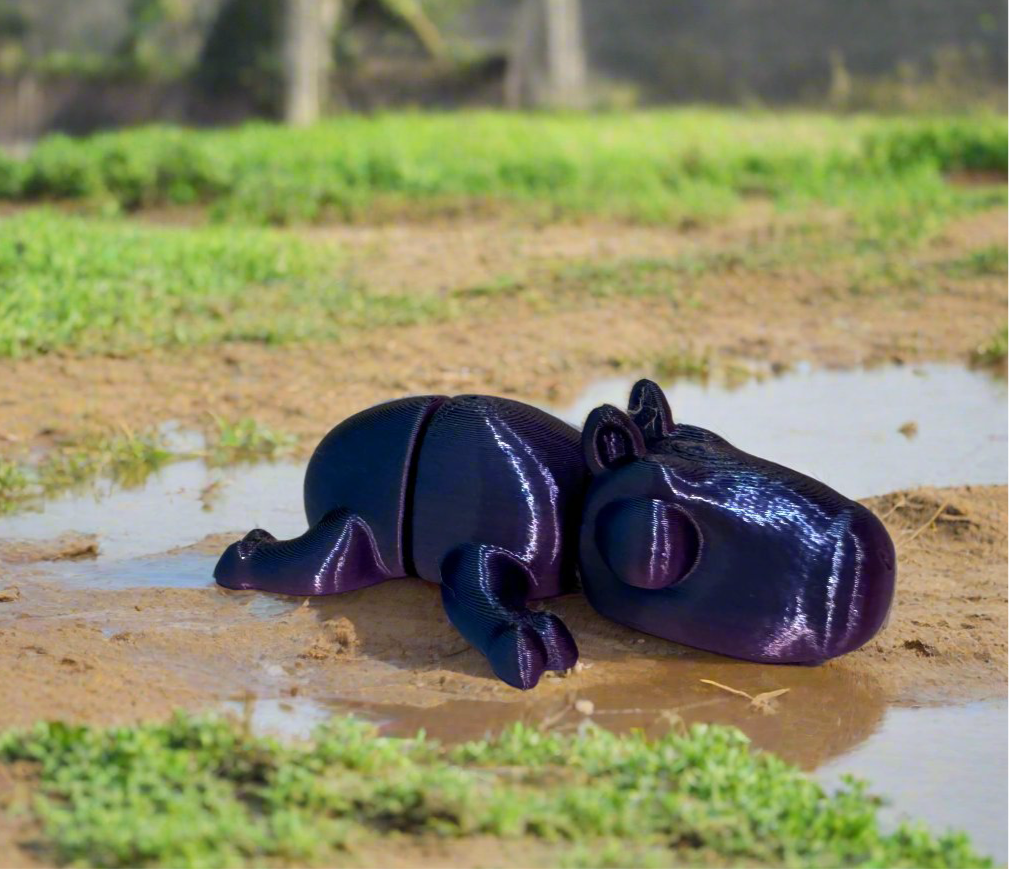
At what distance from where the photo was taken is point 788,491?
375 centimetres

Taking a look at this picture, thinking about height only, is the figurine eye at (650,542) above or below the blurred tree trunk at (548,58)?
below

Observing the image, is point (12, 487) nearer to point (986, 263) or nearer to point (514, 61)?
point (986, 263)

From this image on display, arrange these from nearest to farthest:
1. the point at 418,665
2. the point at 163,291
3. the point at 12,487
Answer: the point at 418,665 < the point at 12,487 < the point at 163,291

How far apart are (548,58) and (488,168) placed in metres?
6.73


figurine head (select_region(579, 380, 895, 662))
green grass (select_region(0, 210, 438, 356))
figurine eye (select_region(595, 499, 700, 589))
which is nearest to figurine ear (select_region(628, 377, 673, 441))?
figurine head (select_region(579, 380, 895, 662))

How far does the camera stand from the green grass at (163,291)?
7023 millimetres

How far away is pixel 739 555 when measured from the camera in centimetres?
370

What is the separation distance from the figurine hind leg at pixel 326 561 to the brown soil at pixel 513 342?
1781 millimetres

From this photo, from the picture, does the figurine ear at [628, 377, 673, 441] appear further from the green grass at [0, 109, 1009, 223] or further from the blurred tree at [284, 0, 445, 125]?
the blurred tree at [284, 0, 445, 125]

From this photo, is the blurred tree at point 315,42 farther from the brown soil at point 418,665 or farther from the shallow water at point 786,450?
the brown soil at point 418,665

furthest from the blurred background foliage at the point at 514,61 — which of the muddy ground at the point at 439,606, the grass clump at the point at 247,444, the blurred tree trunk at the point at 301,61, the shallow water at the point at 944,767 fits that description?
the shallow water at the point at 944,767

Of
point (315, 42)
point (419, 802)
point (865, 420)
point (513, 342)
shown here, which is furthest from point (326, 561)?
point (315, 42)

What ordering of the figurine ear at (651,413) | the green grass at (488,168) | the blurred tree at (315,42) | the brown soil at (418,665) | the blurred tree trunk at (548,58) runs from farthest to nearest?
the blurred tree trunk at (548,58)
the blurred tree at (315,42)
the green grass at (488,168)
the figurine ear at (651,413)
the brown soil at (418,665)

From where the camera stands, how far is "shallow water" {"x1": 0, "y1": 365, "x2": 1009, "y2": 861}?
3385 mm
